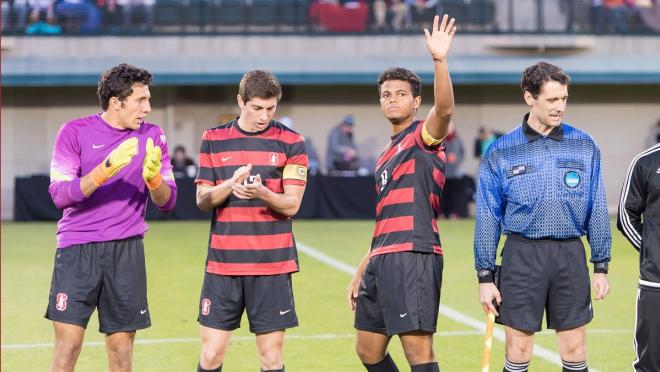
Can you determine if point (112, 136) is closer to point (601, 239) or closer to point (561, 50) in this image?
point (601, 239)

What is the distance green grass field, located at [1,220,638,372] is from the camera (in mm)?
10023

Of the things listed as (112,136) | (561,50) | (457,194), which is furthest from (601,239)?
(561,50)

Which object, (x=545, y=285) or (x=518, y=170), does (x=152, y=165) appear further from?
Answer: (x=545, y=285)

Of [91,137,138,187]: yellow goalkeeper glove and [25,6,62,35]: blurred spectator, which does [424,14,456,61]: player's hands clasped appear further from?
[25,6,62,35]: blurred spectator

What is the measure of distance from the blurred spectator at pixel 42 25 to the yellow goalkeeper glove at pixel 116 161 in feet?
76.4

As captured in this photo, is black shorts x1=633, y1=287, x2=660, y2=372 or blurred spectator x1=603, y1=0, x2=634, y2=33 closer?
black shorts x1=633, y1=287, x2=660, y2=372

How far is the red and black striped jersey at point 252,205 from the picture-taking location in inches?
290

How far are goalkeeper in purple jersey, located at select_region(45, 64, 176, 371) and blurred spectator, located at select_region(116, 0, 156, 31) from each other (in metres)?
22.9

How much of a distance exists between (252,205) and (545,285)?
1.80m

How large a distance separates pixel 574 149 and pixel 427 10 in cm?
2369

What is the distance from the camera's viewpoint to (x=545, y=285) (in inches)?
287

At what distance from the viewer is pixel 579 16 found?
30.9 metres

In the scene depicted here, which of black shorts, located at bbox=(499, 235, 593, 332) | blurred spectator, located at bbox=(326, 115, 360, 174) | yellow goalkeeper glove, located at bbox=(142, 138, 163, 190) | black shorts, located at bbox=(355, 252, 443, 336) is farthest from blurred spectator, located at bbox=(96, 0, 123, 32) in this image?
black shorts, located at bbox=(499, 235, 593, 332)

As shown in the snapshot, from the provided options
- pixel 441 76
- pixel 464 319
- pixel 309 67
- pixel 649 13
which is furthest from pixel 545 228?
pixel 649 13
